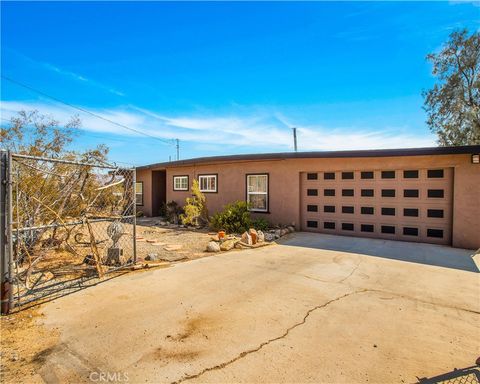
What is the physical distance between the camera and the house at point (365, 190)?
730 cm

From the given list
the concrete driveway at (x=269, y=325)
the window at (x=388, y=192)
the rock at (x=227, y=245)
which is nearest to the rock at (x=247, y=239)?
the rock at (x=227, y=245)

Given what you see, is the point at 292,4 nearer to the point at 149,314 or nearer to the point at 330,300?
the point at 330,300

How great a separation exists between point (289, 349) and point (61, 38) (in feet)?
47.8

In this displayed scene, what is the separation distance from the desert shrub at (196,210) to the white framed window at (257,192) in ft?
6.80

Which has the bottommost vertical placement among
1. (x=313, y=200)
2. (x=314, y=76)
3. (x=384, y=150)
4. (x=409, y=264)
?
(x=409, y=264)

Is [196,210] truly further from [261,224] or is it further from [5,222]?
[5,222]

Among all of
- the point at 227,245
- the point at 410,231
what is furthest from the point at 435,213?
the point at 227,245

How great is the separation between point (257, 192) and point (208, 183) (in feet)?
9.09

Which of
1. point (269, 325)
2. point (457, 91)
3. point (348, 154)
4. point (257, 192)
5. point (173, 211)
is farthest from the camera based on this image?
point (457, 91)

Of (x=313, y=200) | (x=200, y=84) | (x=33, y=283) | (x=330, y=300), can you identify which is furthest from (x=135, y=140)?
(x=330, y=300)

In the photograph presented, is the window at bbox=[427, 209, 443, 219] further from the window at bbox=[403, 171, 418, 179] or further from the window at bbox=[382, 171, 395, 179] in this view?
the window at bbox=[382, 171, 395, 179]

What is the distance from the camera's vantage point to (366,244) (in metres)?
7.82

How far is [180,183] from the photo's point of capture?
1377 centimetres

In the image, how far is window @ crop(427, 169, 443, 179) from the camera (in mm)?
7691
